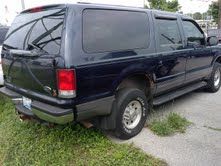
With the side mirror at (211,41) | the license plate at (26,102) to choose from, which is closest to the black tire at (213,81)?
the side mirror at (211,41)

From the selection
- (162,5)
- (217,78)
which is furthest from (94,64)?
(162,5)

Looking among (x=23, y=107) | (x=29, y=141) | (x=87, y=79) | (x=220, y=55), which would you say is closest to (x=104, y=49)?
(x=87, y=79)

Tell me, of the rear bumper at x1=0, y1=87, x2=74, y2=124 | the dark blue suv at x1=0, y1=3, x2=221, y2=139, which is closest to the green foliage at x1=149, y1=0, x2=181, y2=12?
the dark blue suv at x1=0, y1=3, x2=221, y2=139

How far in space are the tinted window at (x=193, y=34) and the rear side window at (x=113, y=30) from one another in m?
1.36

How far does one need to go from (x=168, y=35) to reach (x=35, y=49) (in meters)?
2.38

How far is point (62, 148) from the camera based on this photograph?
380 cm

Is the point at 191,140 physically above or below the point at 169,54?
below

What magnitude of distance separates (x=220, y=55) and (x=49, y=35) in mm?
4593

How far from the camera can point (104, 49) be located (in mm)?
3498

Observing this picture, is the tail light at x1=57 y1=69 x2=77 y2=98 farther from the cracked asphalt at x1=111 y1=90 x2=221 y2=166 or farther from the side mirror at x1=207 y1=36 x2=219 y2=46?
the side mirror at x1=207 y1=36 x2=219 y2=46

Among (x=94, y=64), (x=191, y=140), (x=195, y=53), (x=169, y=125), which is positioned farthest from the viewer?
(x=195, y=53)

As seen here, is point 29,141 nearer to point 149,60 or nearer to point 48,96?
point 48,96

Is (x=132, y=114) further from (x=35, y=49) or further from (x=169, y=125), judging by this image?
(x=35, y=49)

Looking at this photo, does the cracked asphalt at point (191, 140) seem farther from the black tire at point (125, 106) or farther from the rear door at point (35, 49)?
the rear door at point (35, 49)
